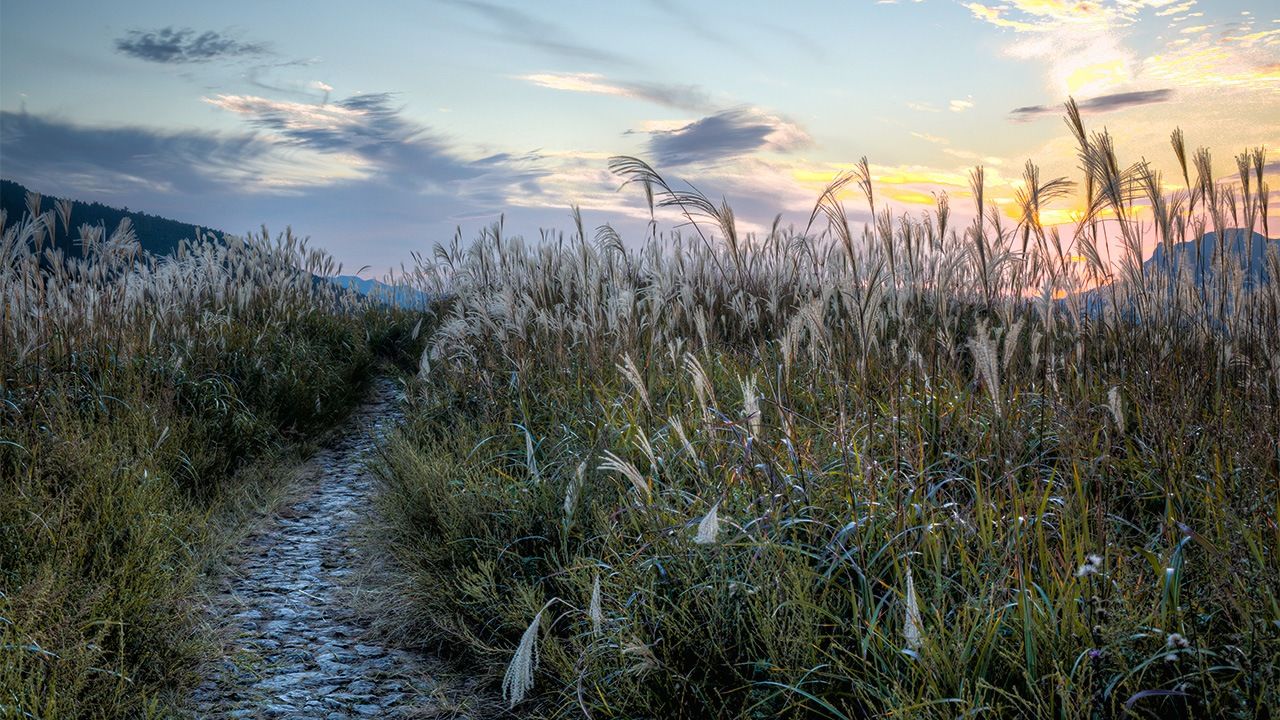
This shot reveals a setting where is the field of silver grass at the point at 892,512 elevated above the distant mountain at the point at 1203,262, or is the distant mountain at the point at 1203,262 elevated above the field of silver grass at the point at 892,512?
the distant mountain at the point at 1203,262

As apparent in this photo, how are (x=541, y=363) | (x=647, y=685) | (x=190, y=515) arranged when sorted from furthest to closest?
(x=541, y=363), (x=190, y=515), (x=647, y=685)

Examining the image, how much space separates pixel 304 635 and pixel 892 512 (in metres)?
2.65

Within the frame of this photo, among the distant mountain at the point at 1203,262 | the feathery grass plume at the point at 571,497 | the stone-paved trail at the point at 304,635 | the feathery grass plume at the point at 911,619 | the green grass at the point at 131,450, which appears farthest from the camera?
the distant mountain at the point at 1203,262

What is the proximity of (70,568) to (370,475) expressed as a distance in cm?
293

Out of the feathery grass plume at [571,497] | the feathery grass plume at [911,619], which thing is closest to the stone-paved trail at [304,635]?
the feathery grass plume at [571,497]

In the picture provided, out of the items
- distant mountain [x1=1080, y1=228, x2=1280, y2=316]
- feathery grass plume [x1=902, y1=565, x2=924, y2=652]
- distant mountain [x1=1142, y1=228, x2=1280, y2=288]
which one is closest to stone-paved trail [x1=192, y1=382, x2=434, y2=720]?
feathery grass plume [x1=902, y1=565, x2=924, y2=652]

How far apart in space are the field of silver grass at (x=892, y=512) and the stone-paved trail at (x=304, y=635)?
0.27 m

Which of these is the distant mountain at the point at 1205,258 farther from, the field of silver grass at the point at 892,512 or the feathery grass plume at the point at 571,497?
the feathery grass plume at the point at 571,497

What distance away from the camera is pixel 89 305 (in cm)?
635

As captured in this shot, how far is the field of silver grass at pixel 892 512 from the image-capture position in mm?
2025

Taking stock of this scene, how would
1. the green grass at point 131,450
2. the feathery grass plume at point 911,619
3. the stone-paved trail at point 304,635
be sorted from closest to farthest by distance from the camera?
the feathery grass plume at point 911,619
the green grass at point 131,450
the stone-paved trail at point 304,635

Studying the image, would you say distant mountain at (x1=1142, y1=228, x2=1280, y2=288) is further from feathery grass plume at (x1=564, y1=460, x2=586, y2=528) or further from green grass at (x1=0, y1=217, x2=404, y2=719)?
green grass at (x1=0, y1=217, x2=404, y2=719)

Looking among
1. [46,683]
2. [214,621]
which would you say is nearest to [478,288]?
[214,621]

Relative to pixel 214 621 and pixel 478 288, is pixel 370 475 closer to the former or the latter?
pixel 214 621
